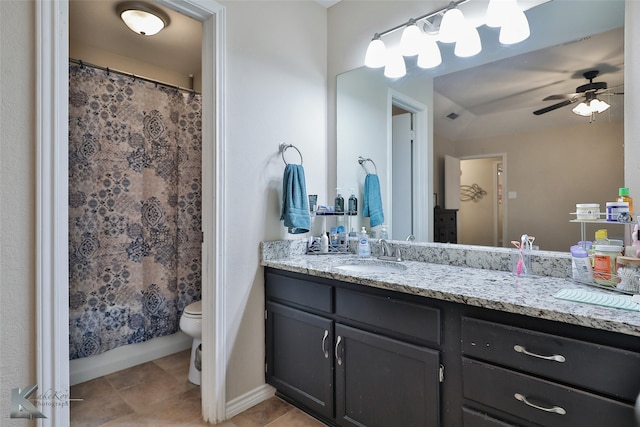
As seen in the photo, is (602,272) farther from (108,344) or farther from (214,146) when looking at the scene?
(108,344)

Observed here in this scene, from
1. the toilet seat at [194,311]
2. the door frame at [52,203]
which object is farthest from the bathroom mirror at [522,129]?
the door frame at [52,203]

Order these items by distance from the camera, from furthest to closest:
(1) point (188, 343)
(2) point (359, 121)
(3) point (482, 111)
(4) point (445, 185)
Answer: (1) point (188, 343)
(2) point (359, 121)
(4) point (445, 185)
(3) point (482, 111)

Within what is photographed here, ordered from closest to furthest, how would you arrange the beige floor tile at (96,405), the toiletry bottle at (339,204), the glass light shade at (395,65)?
1. the beige floor tile at (96,405)
2. the glass light shade at (395,65)
3. the toiletry bottle at (339,204)

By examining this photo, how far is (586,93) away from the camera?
4.57ft

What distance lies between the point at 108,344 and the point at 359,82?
2455mm

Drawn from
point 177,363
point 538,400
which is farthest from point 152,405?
point 538,400

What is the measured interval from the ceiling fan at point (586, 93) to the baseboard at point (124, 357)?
113 inches

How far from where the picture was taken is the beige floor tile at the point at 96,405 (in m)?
1.75

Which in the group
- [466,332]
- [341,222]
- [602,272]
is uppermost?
[341,222]

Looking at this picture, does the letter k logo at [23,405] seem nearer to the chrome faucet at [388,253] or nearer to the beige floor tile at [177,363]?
the beige floor tile at [177,363]

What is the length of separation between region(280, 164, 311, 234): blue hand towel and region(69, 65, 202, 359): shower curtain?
109cm

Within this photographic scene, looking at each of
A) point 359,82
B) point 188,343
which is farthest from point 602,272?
point 188,343

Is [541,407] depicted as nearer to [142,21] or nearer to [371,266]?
[371,266]

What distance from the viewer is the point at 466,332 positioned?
45.2 inches
